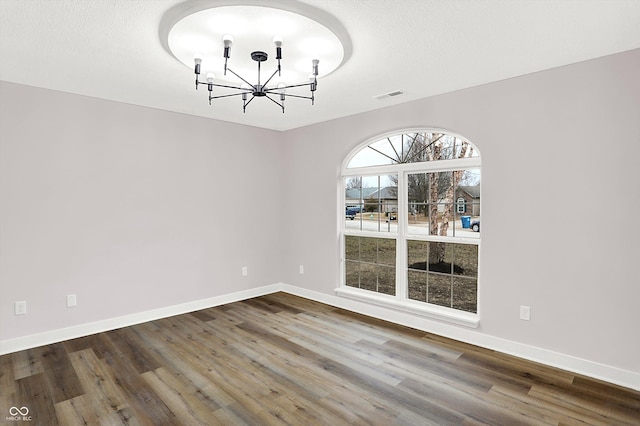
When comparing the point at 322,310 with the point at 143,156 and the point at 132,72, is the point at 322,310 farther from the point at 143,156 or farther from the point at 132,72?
the point at 132,72

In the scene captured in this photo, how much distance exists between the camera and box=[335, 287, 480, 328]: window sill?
340 cm

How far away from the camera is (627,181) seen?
8.37 ft

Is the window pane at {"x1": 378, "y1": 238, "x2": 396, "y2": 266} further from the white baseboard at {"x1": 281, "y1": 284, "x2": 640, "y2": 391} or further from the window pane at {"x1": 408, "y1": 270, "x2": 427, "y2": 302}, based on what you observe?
the white baseboard at {"x1": 281, "y1": 284, "x2": 640, "y2": 391}

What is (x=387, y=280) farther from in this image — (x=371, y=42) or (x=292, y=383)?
(x=371, y=42)

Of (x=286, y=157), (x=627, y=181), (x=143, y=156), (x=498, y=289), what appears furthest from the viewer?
(x=286, y=157)

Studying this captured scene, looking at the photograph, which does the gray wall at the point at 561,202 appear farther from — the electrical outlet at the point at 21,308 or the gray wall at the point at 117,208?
the electrical outlet at the point at 21,308

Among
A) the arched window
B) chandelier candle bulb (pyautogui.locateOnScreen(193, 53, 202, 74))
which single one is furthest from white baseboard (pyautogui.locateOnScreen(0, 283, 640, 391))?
chandelier candle bulb (pyautogui.locateOnScreen(193, 53, 202, 74))

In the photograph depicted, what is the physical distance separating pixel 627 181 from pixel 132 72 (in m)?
4.03

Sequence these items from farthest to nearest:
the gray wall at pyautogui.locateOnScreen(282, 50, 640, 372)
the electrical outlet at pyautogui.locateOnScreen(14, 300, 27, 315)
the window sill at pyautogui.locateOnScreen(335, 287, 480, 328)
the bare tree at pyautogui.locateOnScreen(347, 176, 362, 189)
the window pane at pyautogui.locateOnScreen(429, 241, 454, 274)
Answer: the bare tree at pyautogui.locateOnScreen(347, 176, 362, 189) → the window pane at pyautogui.locateOnScreen(429, 241, 454, 274) → the window sill at pyautogui.locateOnScreen(335, 287, 480, 328) → the electrical outlet at pyautogui.locateOnScreen(14, 300, 27, 315) → the gray wall at pyautogui.locateOnScreen(282, 50, 640, 372)

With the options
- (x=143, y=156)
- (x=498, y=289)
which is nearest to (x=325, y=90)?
(x=143, y=156)

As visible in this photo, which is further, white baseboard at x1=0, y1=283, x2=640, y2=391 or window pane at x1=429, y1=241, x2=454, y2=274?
window pane at x1=429, y1=241, x2=454, y2=274
